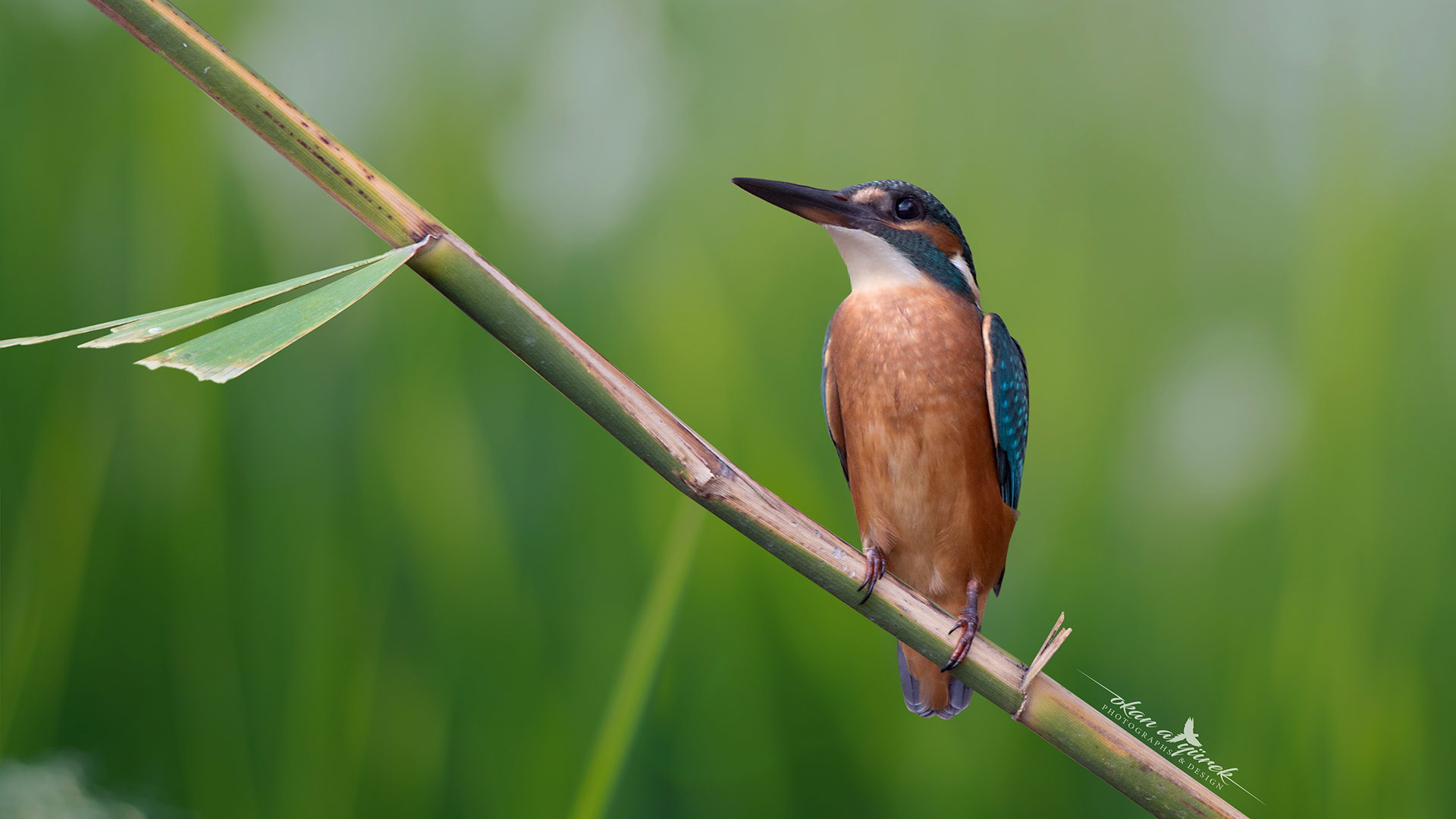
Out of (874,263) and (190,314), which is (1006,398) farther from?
(190,314)

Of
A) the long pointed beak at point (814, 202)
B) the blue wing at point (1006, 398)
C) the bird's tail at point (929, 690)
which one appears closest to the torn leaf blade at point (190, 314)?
the long pointed beak at point (814, 202)

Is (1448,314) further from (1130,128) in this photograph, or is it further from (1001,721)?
(1001,721)

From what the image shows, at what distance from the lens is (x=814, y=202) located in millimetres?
964

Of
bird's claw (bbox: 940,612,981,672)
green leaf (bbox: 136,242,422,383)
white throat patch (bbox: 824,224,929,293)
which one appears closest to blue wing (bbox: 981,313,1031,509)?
white throat patch (bbox: 824,224,929,293)

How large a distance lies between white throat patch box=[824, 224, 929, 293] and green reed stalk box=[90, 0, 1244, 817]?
480 millimetres

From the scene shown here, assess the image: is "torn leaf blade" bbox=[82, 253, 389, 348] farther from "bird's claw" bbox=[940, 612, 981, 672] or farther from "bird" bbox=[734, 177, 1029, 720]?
"bird" bbox=[734, 177, 1029, 720]

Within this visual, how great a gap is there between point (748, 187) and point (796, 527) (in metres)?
0.33

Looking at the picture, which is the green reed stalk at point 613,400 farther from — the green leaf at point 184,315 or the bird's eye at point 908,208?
the bird's eye at point 908,208

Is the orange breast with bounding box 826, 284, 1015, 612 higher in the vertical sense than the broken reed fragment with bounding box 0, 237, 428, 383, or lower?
higher

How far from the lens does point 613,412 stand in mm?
594

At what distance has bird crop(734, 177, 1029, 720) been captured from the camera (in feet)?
3.65

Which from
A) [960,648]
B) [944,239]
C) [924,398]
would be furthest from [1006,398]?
[960,648]

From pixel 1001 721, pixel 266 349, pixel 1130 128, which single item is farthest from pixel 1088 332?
pixel 266 349

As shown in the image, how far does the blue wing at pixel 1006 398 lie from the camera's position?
111cm
